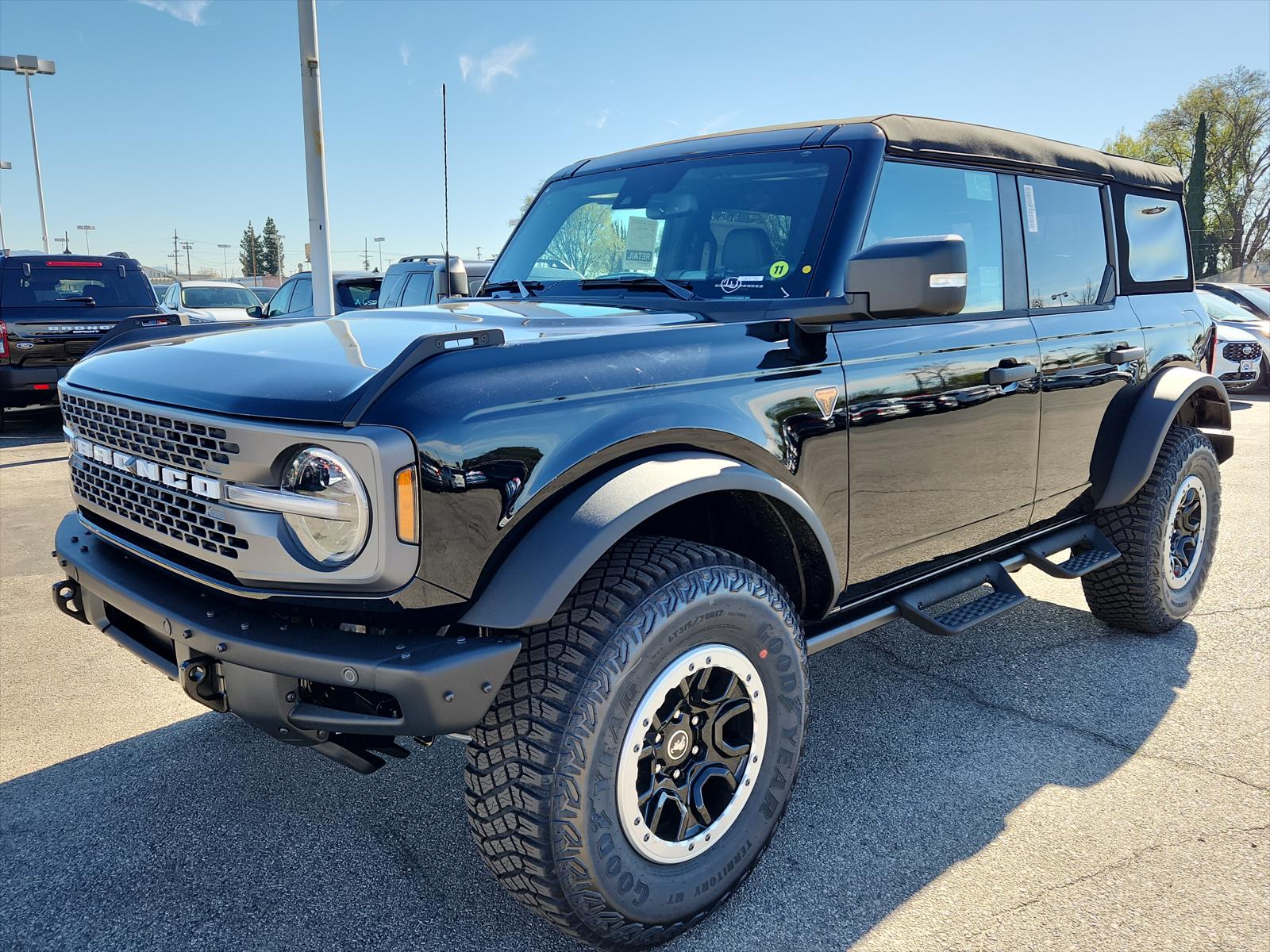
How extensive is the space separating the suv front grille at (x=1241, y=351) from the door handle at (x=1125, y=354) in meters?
11.2

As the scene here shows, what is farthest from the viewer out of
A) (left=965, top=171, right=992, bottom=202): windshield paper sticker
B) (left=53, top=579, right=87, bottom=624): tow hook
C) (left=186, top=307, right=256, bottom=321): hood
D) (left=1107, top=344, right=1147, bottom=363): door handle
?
(left=186, top=307, right=256, bottom=321): hood

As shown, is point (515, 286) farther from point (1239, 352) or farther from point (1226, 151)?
point (1226, 151)

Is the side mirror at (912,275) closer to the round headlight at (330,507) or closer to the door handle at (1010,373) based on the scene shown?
the door handle at (1010,373)

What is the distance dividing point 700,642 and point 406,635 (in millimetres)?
701

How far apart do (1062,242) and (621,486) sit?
2.61 metres

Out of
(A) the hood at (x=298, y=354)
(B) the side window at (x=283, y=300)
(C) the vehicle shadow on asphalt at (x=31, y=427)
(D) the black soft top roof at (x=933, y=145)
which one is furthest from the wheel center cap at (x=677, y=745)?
(B) the side window at (x=283, y=300)

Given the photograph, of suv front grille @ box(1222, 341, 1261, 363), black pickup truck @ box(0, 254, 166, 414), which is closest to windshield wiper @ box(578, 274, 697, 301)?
black pickup truck @ box(0, 254, 166, 414)

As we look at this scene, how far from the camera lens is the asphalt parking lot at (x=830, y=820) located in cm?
236

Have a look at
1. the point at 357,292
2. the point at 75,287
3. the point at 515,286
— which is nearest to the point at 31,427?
Result: the point at 75,287

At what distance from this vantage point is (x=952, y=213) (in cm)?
330

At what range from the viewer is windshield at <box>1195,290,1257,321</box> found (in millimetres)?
14102

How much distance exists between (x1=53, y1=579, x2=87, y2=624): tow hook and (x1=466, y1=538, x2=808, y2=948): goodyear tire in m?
1.31

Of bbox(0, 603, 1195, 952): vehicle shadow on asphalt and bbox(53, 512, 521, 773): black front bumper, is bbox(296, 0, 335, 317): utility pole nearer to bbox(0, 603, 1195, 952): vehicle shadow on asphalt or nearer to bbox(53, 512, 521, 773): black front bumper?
bbox(0, 603, 1195, 952): vehicle shadow on asphalt

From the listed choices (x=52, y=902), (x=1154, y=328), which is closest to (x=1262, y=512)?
(x=1154, y=328)
